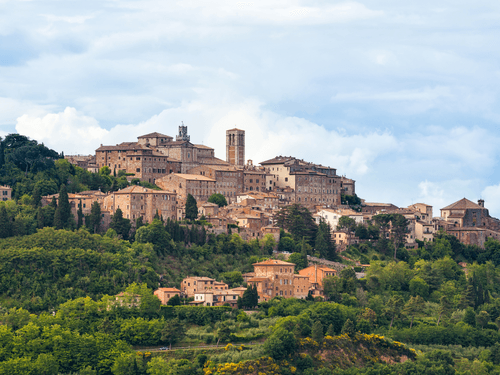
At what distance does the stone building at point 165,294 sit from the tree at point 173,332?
519 centimetres

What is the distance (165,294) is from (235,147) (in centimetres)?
5001

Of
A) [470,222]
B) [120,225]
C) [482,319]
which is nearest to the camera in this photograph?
[482,319]

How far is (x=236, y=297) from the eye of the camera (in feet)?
253

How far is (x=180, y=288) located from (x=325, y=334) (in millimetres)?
13957

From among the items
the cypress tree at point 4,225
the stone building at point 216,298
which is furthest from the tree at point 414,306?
the cypress tree at point 4,225

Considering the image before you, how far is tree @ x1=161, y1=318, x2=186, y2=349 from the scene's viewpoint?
6838 cm

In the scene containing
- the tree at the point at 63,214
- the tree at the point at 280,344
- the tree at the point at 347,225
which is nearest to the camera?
the tree at the point at 280,344

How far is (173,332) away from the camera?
225ft

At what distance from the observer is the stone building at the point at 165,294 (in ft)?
246

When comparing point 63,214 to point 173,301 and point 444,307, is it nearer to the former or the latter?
point 173,301

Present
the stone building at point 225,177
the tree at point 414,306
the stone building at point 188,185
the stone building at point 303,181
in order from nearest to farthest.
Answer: the tree at point 414,306, the stone building at point 188,185, the stone building at point 225,177, the stone building at point 303,181

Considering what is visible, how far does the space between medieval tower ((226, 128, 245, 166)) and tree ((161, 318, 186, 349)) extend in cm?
5437

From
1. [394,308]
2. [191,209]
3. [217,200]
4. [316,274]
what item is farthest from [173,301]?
[217,200]

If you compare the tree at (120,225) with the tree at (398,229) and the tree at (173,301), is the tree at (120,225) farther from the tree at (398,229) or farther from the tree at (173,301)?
the tree at (398,229)
